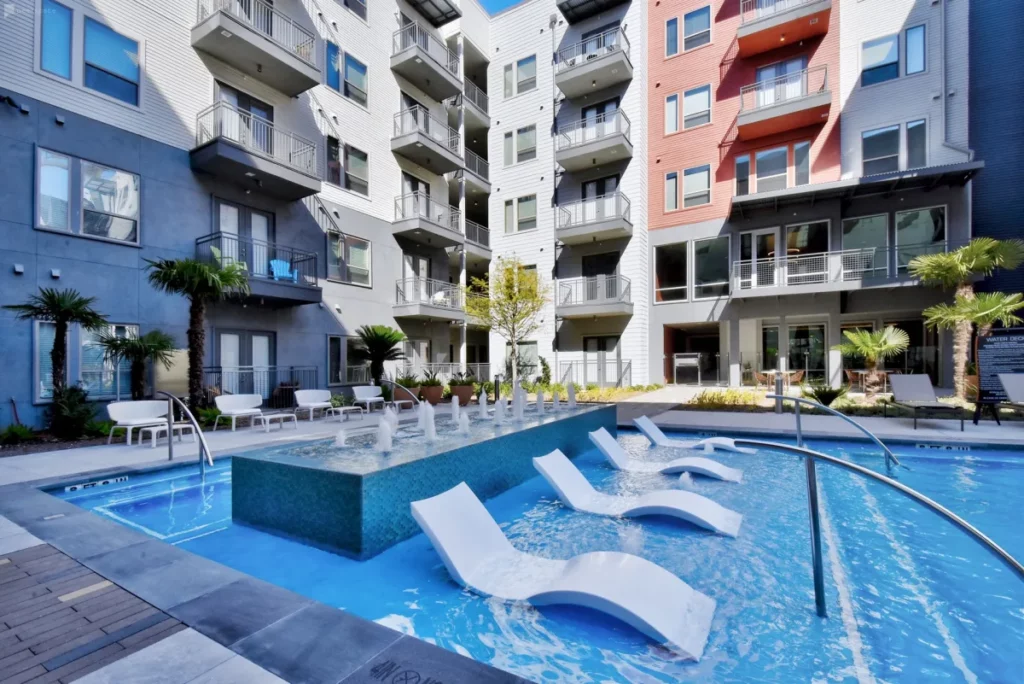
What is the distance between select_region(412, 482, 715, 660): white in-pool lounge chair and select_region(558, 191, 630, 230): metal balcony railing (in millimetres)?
16840

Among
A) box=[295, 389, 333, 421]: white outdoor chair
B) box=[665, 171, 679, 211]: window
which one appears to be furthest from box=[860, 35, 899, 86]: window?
box=[295, 389, 333, 421]: white outdoor chair

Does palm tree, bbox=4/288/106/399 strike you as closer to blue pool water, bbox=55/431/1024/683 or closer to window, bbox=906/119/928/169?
blue pool water, bbox=55/431/1024/683

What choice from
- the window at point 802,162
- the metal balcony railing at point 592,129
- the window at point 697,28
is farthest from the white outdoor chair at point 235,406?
the window at point 697,28

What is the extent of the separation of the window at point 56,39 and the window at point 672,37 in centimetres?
1961

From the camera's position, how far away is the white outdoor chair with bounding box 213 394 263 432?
9.85 meters

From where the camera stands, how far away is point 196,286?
9867mm

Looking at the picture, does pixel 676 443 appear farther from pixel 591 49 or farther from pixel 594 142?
pixel 591 49

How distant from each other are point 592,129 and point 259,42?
1278 cm

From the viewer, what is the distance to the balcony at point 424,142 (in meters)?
18.0

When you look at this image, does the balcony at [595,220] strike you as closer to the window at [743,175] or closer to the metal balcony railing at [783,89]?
the window at [743,175]

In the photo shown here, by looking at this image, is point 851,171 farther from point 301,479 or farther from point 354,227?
point 301,479

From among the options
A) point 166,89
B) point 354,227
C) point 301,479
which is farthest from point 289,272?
point 301,479

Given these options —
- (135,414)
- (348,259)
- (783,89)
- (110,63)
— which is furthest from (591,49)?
(135,414)

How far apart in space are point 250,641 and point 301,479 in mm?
2117
